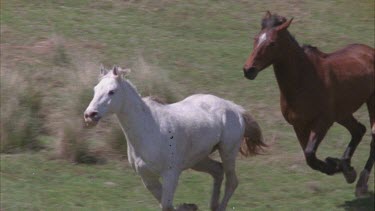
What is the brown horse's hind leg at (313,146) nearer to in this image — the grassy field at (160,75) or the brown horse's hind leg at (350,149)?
the brown horse's hind leg at (350,149)

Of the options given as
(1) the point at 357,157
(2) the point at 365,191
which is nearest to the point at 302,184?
(2) the point at 365,191

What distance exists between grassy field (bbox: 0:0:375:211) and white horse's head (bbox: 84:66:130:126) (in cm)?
187

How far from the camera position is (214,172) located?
895 centimetres

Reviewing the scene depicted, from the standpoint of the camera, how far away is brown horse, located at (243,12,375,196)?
9.42 m

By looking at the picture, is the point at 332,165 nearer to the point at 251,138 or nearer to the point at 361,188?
the point at 361,188

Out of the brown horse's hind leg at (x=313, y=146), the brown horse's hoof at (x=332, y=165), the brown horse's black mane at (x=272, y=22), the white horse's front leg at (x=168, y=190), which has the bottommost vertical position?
the brown horse's hoof at (x=332, y=165)

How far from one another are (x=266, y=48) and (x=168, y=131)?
179 cm

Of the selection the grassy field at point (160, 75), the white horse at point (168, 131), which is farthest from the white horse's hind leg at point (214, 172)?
the grassy field at point (160, 75)

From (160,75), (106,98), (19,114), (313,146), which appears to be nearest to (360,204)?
(313,146)

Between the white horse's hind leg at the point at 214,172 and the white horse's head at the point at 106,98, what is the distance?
1.47 m

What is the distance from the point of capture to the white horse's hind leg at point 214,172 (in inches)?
349

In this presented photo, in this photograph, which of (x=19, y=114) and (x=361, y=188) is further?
(x=19, y=114)

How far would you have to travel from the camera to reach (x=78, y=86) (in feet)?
39.3

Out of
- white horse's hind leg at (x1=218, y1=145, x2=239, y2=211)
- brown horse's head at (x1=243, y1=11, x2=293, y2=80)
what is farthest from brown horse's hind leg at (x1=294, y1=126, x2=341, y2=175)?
white horse's hind leg at (x1=218, y1=145, x2=239, y2=211)
